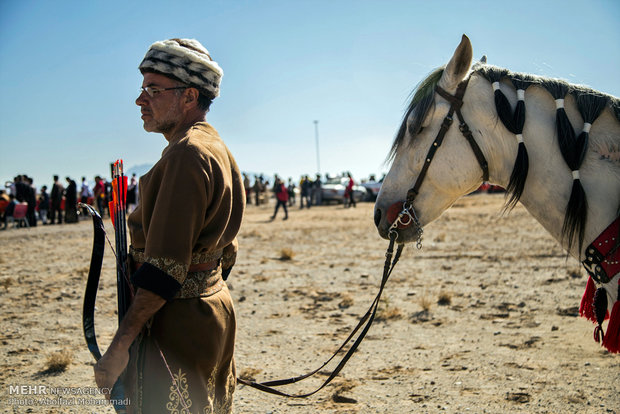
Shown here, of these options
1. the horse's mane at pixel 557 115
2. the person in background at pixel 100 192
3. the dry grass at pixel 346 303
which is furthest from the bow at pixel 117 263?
the person in background at pixel 100 192

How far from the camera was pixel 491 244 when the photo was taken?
37.6 ft

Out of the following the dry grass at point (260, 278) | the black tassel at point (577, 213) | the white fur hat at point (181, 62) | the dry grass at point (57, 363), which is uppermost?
the white fur hat at point (181, 62)

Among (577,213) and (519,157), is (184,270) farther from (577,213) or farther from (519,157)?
(577,213)

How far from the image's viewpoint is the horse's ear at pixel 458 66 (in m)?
2.16

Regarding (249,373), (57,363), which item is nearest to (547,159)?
(249,373)

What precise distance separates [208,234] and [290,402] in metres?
2.52

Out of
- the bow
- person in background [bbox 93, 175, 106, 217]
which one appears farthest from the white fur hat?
person in background [bbox 93, 175, 106, 217]

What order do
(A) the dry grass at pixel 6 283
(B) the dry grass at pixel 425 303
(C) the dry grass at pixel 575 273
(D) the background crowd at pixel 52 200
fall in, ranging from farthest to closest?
(D) the background crowd at pixel 52 200, (A) the dry grass at pixel 6 283, (C) the dry grass at pixel 575 273, (B) the dry grass at pixel 425 303

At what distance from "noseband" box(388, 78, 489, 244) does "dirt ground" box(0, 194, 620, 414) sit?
73.0 inches

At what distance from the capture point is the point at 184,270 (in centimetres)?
171

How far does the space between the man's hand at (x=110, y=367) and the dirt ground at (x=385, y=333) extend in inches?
89.5

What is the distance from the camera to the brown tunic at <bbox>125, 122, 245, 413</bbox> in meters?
1.68

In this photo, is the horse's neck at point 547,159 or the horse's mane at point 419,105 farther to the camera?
the horse's mane at point 419,105

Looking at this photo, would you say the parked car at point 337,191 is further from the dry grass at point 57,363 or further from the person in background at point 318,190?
the dry grass at point 57,363
